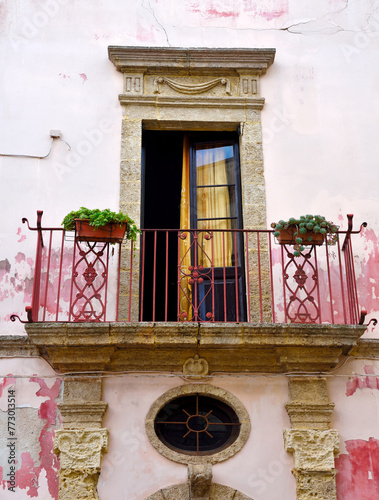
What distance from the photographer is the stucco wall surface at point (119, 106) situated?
6844mm

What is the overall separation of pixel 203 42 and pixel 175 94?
72 cm

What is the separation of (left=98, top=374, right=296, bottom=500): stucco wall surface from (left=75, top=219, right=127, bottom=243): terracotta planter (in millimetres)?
1153

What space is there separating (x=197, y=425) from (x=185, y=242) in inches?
71.2

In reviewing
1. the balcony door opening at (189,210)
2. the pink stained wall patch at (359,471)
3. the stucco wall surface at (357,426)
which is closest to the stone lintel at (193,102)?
the balcony door opening at (189,210)

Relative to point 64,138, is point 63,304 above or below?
below

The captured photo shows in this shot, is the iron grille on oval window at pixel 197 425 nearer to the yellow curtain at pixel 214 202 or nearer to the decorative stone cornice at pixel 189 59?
the yellow curtain at pixel 214 202

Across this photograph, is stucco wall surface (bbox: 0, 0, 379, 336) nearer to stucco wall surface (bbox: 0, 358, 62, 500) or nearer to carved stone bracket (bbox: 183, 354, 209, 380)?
stucco wall surface (bbox: 0, 358, 62, 500)

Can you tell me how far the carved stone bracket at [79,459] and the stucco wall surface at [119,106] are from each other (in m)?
1.15

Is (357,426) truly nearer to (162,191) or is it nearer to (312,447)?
(312,447)

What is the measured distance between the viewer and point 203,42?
7605 millimetres

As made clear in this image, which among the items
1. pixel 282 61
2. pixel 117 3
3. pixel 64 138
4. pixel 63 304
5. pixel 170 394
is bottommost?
pixel 170 394

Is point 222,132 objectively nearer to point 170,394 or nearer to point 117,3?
point 117,3

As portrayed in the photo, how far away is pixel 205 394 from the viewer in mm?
6059

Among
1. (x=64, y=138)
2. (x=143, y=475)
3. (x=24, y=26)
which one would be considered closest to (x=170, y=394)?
(x=143, y=475)
